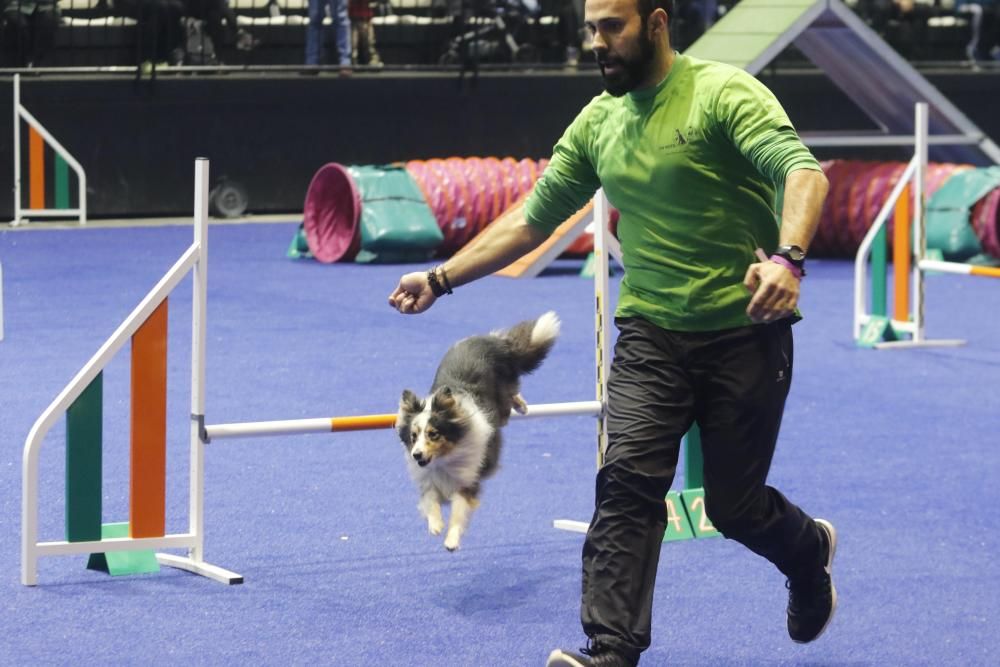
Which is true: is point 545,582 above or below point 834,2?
below

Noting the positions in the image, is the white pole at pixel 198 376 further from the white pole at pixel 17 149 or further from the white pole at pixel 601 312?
the white pole at pixel 17 149

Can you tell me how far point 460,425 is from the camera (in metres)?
5.35

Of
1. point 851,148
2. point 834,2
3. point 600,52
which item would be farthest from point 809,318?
point 851,148

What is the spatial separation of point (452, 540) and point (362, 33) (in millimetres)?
14407

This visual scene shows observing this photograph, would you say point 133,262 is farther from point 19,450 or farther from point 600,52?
point 600,52

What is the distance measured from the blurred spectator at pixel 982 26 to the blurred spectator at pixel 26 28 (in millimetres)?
11787

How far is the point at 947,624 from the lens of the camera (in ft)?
15.9

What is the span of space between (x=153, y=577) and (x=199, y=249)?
1.03m

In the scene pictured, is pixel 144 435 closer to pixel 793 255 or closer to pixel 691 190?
pixel 691 190

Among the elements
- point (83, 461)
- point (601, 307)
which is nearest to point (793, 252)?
point (601, 307)

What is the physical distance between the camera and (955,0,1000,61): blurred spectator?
22.5 meters

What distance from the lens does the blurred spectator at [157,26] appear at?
18047 mm

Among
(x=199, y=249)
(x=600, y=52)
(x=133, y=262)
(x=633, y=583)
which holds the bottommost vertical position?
(x=133, y=262)

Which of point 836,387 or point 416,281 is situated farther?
point 836,387
